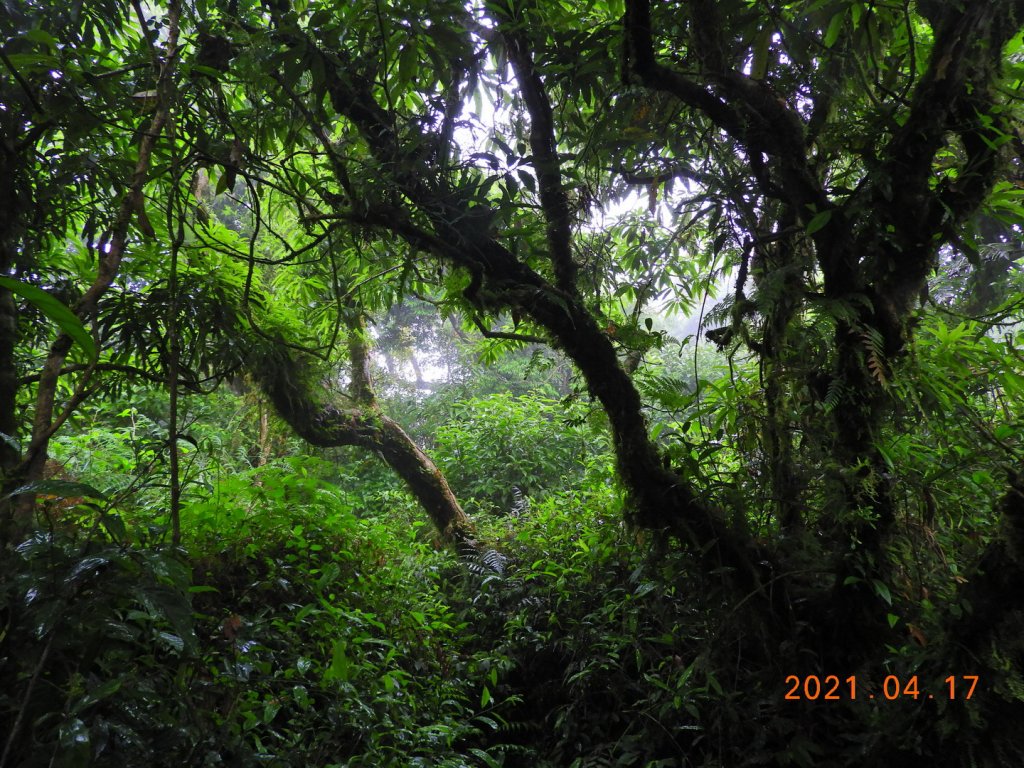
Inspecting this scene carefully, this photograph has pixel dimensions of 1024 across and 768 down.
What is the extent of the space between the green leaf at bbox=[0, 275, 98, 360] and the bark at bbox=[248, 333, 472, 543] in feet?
10.6

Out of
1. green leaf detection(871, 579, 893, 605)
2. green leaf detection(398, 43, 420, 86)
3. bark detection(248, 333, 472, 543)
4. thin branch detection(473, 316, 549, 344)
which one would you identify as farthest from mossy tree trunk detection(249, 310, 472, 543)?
green leaf detection(871, 579, 893, 605)

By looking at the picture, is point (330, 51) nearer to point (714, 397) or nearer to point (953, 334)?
point (714, 397)

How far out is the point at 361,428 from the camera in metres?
4.79

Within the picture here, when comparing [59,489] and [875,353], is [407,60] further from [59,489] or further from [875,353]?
[875,353]

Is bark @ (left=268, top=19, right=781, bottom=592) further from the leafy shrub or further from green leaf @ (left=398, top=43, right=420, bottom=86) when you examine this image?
the leafy shrub

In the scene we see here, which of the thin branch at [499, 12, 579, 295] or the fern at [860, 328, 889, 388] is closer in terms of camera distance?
the fern at [860, 328, 889, 388]

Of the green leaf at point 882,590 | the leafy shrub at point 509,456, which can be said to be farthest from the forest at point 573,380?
the leafy shrub at point 509,456

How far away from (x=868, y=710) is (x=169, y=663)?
7.74ft

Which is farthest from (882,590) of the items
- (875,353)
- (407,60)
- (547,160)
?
(407,60)

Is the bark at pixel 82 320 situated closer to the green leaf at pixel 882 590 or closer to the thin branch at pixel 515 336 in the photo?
the thin branch at pixel 515 336

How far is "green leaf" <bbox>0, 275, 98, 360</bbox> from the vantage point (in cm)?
79

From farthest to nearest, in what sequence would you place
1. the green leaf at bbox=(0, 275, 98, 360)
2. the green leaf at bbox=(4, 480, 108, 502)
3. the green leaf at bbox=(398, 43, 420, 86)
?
1. the green leaf at bbox=(398, 43, 420, 86)
2. the green leaf at bbox=(4, 480, 108, 502)
3. the green leaf at bbox=(0, 275, 98, 360)
